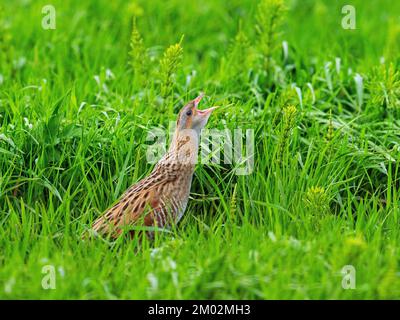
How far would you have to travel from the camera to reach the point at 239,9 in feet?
33.9

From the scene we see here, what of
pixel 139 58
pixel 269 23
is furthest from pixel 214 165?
pixel 269 23

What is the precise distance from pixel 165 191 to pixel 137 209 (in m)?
0.24

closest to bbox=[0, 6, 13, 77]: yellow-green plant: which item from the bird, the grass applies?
the grass

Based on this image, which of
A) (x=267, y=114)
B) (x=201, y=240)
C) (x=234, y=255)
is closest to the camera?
(x=234, y=255)

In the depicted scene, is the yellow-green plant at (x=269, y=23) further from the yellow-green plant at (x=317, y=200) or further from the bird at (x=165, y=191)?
the yellow-green plant at (x=317, y=200)

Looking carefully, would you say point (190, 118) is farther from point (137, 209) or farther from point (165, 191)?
point (137, 209)

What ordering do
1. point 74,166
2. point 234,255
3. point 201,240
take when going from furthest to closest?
1. point 74,166
2. point 201,240
3. point 234,255

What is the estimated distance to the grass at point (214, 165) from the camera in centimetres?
523

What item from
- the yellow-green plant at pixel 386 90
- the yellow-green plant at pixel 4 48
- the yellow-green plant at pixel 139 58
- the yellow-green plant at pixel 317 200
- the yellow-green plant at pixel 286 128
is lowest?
the yellow-green plant at pixel 317 200

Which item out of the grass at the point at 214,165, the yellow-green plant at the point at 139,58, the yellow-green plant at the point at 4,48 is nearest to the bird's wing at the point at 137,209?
the grass at the point at 214,165
